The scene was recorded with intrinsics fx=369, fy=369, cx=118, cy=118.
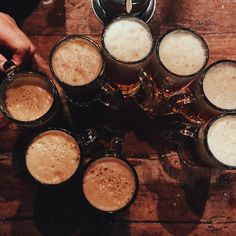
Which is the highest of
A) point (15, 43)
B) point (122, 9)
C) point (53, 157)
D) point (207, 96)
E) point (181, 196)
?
point (122, 9)

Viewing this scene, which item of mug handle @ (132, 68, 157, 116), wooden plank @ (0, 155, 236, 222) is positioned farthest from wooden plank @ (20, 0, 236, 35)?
wooden plank @ (0, 155, 236, 222)

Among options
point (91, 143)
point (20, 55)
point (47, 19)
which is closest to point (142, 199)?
point (91, 143)

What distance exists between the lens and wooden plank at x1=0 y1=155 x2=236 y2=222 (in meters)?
1.42

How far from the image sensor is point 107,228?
1411 mm

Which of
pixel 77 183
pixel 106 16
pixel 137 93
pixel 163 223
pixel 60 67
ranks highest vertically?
pixel 106 16

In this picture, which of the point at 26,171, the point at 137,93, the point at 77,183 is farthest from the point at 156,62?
the point at 26,171

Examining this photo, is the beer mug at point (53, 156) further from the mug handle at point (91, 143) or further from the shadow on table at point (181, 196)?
the shadow on table at point (181, 196)

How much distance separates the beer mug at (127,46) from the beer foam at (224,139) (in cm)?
36

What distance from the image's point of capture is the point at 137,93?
157cm

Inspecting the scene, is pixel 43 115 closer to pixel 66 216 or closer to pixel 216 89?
pixel 66 216

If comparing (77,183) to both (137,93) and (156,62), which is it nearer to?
(137,93)

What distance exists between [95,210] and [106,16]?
0.83 meters

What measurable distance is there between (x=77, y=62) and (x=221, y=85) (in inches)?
22.5

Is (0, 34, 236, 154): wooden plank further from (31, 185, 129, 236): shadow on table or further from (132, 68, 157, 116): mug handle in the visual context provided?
(31, 185, 129, 236): shadow on table
